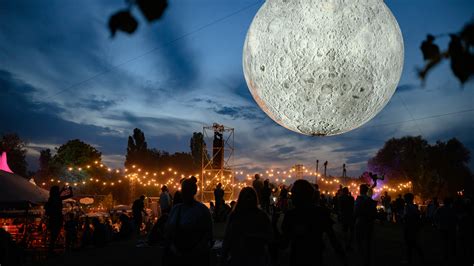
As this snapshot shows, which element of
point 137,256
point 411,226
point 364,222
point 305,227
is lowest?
point 137,256

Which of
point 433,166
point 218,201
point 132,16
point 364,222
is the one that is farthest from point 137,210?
point 433,166

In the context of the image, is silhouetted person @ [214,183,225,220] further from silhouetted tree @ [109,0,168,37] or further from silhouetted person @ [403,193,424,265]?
silhouetted tree @ [109,0,168,37]

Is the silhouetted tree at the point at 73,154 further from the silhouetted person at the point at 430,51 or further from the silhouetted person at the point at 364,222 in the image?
the silhouetted person at the point at 430,51

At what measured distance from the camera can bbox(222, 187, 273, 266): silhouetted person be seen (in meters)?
3.51

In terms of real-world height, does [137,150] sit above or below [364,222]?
above

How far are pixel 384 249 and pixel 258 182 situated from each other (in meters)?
4.32

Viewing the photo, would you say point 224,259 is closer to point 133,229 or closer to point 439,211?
point 439,211

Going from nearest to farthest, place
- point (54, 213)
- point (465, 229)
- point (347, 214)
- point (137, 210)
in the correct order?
1. point (54, 213)
2. point (465, 229)
3. point (347, 214)
4. point (137, 210)

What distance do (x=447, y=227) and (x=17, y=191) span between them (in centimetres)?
1176

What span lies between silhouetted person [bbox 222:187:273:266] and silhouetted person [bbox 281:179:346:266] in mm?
255

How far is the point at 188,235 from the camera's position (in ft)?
11.9

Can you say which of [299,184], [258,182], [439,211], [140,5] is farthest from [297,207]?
[258,182]

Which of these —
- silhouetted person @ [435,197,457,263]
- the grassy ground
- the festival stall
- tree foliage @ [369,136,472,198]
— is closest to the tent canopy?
the festival stall

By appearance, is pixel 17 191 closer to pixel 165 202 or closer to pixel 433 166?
pixel 165 202
